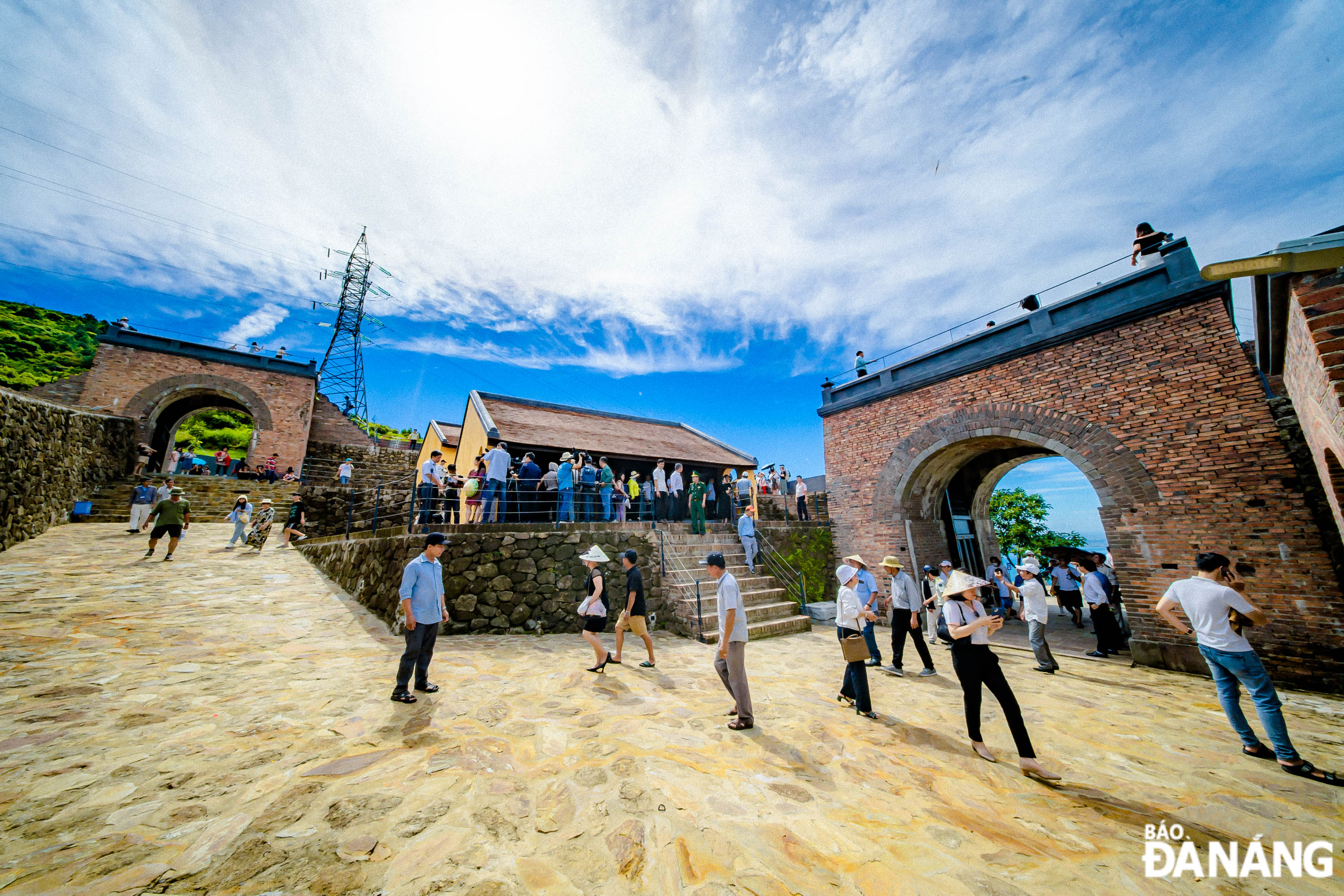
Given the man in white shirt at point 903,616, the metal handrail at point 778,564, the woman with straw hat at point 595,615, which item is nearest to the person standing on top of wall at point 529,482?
the woman with straw hat at point 595,615

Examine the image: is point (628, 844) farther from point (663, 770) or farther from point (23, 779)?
point (23, 779)

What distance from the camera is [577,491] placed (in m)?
11.1

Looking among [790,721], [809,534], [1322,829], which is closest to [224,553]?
[790,721]

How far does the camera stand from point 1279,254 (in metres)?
3.83

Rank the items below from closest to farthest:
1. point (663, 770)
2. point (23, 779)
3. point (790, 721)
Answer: point (23, 779), point (663, 770), point (790, 721)

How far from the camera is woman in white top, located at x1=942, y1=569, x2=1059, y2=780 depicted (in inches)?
160

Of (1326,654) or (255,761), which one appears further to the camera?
(1326,654)

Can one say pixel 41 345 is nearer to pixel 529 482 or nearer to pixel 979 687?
pixel 529 482

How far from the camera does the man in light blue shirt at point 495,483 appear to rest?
380 inches

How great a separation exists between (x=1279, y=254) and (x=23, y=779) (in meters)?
11.0

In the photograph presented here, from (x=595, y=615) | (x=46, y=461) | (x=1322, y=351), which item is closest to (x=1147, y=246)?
(x=1322, y=351)

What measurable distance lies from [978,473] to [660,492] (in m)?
10.2

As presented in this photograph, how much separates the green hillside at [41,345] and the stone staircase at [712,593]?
24.4m

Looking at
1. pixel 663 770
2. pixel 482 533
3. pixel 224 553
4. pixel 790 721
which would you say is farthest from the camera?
pixel 224 553
